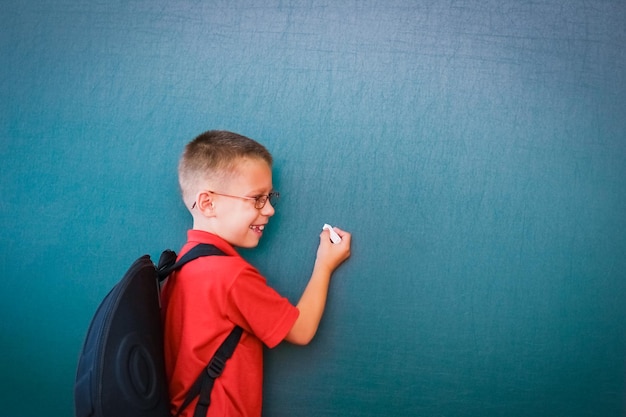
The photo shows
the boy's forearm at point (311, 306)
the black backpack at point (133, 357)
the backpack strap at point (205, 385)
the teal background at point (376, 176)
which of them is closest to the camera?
the black backpack at point (133, 357)

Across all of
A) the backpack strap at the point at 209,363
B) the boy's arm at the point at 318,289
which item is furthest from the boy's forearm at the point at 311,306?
the backpack strap at the point at 209,363

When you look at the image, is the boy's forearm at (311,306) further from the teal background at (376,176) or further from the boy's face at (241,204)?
the boy's face at (241,204)

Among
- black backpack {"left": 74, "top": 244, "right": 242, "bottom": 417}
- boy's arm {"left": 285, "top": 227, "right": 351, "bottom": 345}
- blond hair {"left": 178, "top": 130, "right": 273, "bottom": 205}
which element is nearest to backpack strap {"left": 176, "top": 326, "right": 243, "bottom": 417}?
black backpack {"left": 74, "top": 244, "right": 242, "bottom": 417}

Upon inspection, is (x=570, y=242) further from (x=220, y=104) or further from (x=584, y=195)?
(x=220, y=104)

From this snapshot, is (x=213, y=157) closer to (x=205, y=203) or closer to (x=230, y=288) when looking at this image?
(x=205, y=203)

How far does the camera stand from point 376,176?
4.54 ft

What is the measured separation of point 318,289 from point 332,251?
0.35ft

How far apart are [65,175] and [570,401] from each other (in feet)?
4.76

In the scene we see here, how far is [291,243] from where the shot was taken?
4.60ft

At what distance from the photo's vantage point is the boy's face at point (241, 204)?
1250 mm

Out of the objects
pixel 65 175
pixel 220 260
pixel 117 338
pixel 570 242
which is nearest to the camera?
pixel 117 338

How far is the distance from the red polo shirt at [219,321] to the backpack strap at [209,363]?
1 centimetres

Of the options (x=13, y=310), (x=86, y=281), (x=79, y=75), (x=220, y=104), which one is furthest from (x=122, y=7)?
(x=13, y=310)

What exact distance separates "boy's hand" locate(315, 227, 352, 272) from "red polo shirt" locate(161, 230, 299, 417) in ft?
0.60
